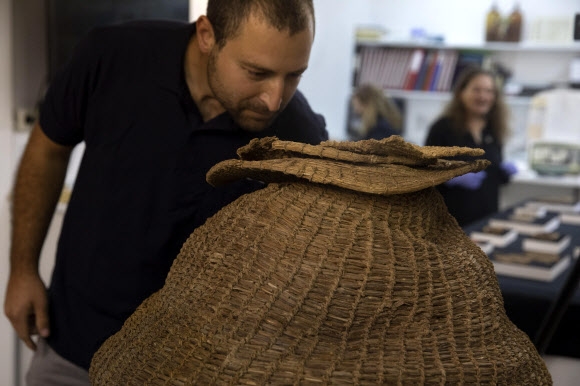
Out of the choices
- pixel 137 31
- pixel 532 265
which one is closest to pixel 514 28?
pixel 532 265

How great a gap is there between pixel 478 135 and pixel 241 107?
0.76 meters

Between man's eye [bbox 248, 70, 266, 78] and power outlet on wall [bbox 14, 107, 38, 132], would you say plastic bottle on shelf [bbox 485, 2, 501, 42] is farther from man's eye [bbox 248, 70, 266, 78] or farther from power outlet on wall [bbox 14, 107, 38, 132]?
man's eye [bbox 248, 70, 266, 78]

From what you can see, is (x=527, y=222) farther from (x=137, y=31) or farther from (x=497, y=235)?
(x=137, y=31)

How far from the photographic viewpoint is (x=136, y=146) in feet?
3.74

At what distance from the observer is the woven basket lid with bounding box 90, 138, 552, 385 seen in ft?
2.20

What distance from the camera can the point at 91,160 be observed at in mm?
1232

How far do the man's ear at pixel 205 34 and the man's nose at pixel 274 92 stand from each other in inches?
5.9

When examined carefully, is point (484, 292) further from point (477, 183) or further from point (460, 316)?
point (477, 183)

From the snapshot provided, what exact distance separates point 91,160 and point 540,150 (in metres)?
2.48

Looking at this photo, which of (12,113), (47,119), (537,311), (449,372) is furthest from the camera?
(12,113)

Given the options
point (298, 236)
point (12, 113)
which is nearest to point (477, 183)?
point (298, 236)

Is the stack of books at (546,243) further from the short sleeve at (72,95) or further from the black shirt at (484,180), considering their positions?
the short sleeve at (72,95)

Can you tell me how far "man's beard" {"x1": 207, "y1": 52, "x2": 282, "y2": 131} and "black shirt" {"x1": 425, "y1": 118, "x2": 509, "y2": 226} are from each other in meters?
0.26

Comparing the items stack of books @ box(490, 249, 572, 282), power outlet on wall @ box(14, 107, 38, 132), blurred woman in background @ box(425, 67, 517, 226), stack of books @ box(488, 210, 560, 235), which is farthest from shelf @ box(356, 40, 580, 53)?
stack of books @ box(490, 249, 572, 282)
